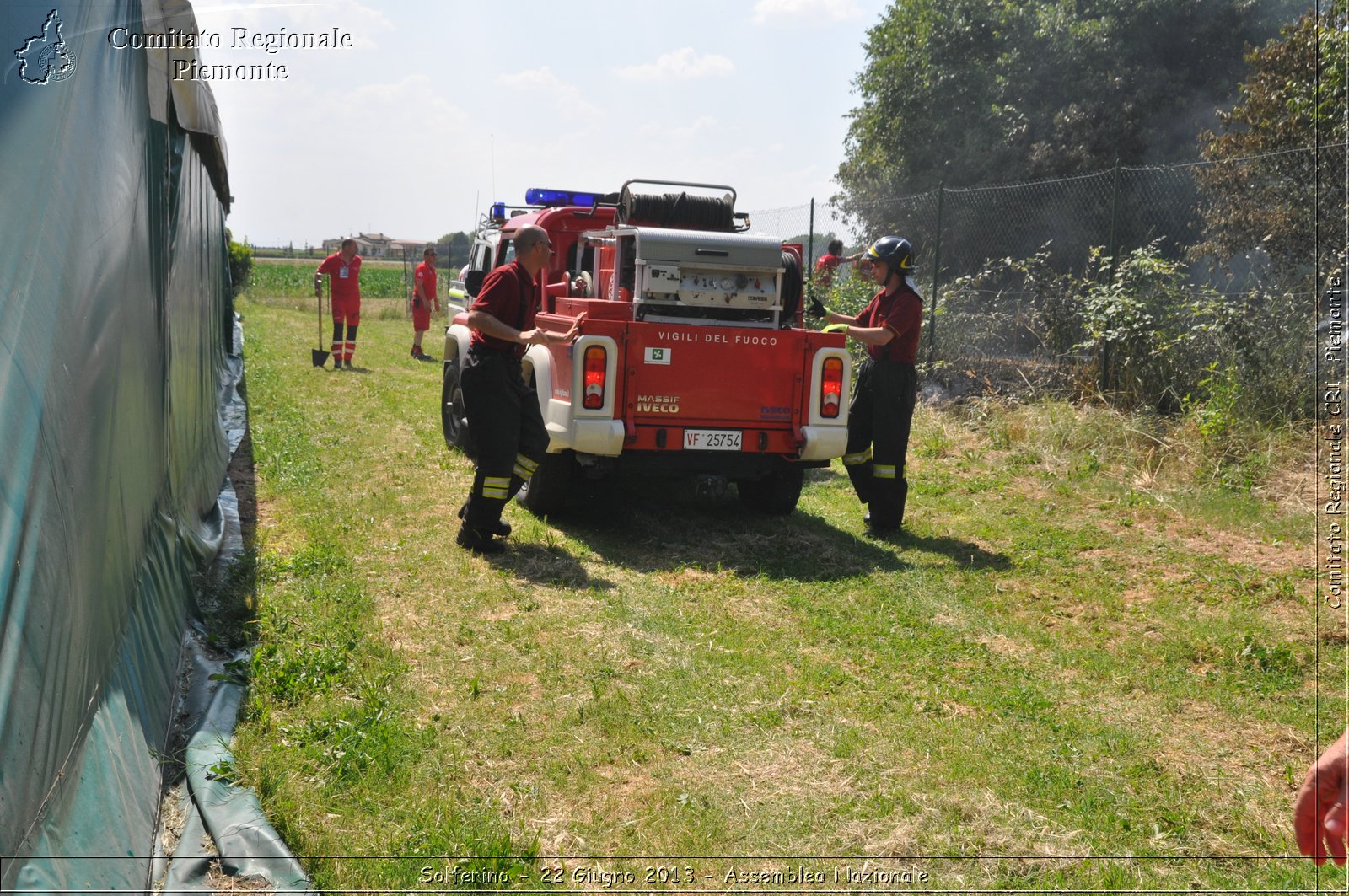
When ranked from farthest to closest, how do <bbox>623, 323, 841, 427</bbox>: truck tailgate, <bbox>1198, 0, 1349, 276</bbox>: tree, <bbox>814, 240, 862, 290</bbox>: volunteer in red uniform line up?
<bbox>814, 240, 862, 290</bbox>: volunteer in red uniform
<bbox>1198, 0, 1349, 276</bbox>: tree
<bbox>623, 323, 841, 427</bbox>: truck tailgate

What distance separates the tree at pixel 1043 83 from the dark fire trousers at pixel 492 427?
55.0 feet

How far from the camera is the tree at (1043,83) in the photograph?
23.7 m

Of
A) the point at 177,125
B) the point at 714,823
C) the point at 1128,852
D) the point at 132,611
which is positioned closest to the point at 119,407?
the point at 132,611

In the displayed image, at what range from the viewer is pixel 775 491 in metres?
7.86

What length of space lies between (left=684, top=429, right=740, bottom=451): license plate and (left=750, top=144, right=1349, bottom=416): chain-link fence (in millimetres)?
4941

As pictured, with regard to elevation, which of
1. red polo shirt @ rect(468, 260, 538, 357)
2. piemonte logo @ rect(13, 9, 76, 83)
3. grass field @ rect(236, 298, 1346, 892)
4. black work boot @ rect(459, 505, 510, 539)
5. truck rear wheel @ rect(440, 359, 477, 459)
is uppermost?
piemonte logo @ rect(13, 9, 76, 83)

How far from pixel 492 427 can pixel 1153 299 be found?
6.96m

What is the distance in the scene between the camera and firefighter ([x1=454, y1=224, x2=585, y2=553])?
21.2ft

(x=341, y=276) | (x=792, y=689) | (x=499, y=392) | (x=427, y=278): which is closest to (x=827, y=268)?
(x=499, y=392)

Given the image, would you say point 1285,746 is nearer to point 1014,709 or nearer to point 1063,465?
point 1014,709

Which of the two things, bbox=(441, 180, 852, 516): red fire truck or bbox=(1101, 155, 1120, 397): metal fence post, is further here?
bbox=(1101, 155, 1120, 397): metal fence post

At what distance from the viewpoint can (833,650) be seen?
16.5 feet

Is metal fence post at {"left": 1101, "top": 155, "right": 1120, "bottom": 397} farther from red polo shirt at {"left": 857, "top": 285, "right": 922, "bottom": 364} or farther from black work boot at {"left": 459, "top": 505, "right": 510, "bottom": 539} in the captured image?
black work boot at {"left": 459, "top": 505, "right": 510, "bottom": 539}

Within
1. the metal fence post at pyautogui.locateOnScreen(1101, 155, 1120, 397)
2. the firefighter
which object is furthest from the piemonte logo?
the metal fence post at pyautogui.locateOnScreen(1101, 155, 1120, 397)
